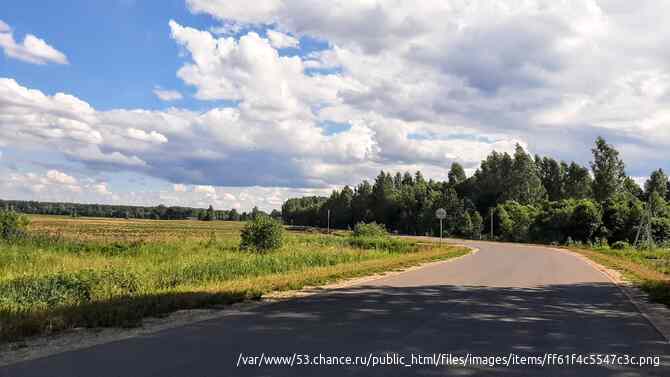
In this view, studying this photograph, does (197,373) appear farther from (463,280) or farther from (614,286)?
(614,286)

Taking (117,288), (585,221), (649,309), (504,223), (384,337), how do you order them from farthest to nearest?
(504,223) < (585,221) < (117,288) < (649,309) < (384,337)

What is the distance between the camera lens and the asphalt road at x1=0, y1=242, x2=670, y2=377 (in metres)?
6.59

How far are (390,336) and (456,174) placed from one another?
11404 cm

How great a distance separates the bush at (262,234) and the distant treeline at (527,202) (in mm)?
38494

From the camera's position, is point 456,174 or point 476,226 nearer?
point 476,226

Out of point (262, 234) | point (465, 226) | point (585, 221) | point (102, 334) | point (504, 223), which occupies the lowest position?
point (102, 334)

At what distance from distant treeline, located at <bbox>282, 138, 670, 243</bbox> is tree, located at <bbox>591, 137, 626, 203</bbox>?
13cm

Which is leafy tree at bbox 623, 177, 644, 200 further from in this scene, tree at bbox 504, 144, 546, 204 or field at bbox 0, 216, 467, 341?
field at bbox 0, 216, 467, 341

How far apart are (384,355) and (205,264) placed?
43.7 ft

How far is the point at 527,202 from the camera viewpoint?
9475cm

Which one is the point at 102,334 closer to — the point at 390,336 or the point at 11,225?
the point at 390,336

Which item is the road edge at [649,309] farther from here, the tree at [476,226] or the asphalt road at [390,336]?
the tree at [476,226]

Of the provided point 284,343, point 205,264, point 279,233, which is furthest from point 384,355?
point 279,233

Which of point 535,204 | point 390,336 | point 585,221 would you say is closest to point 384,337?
point 390,336
